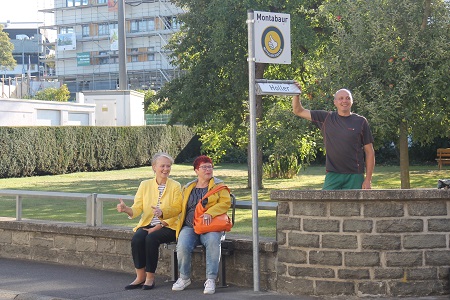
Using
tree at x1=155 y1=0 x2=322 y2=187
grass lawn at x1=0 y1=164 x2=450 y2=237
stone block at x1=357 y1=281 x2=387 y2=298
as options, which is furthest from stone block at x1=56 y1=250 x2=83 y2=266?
tree at x1=155 y1=0 x2=322 y2=187

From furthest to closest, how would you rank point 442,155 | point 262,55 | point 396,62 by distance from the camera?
point 442,155 < point 396,62 < point 262,55

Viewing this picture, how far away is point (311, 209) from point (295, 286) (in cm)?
79

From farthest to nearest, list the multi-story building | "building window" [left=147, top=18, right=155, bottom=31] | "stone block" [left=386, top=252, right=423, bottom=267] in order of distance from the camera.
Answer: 1. "building window" [left=147, top=18, right=155, bottom=31]
2. the multi-story building
3. "stone block" [left=386, top=252, right=423, bottom=267]

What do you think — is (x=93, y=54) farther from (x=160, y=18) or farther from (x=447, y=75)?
(x=447, y=75)

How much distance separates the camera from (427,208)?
8.08 m

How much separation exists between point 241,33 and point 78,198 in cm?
1415

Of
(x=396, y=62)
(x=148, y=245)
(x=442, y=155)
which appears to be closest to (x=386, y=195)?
(x=148, y=245)

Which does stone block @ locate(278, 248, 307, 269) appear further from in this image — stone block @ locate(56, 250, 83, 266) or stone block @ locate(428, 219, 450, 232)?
stone block @ locate(56, 250, 83, 266)

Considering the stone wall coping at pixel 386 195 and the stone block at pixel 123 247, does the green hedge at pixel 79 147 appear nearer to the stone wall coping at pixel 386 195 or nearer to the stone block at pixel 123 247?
the stone block at pixel 123 247

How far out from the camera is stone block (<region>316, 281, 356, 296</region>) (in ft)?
26.7

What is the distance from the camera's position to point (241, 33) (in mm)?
24188

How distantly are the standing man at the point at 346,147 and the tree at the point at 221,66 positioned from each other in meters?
13.9

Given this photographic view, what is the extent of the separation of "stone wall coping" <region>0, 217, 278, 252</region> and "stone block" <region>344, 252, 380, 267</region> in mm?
840

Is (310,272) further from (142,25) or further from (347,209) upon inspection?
(142,25)
